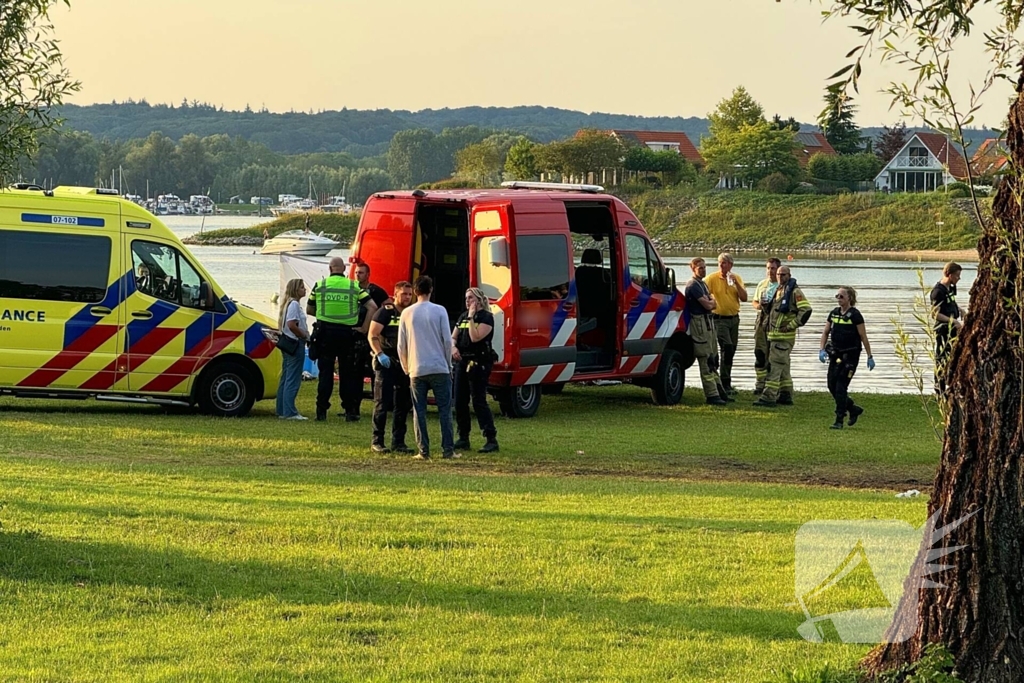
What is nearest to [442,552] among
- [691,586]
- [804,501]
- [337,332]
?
[691,586]

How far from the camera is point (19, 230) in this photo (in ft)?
54.0

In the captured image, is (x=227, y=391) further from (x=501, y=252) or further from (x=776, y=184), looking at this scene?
(x=776, y=184)

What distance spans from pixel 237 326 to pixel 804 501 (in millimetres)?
8410

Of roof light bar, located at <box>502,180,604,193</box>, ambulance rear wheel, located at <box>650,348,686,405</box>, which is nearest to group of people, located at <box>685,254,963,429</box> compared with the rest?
ambulance rear wheel, located at <box>650,348,686,405</box>

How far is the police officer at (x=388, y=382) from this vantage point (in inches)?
563

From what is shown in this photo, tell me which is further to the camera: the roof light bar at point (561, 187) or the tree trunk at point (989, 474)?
the roof light bar at point (561, 187)

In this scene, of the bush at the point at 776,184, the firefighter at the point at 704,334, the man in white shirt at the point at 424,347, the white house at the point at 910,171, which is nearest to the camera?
the man in white shirt at the point at 424,347

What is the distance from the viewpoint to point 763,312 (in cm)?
1998

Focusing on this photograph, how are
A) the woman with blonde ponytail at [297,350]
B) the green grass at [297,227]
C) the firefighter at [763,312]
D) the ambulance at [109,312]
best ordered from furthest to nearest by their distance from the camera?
the green grass at [297,227] → the firefighter at [763,312] → the woman with blonde ponytail at [297,350] → the ambulance at [109,312]

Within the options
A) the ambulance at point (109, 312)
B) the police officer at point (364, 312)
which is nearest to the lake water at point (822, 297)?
the police officer at point (364, 312)

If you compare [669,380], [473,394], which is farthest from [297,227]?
[473,394]

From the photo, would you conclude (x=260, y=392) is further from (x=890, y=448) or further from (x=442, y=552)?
(x=442, y=552)

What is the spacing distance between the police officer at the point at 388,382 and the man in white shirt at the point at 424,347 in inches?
26.2

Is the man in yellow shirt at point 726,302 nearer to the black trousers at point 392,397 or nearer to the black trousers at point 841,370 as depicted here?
the black trousers at point 841,370
